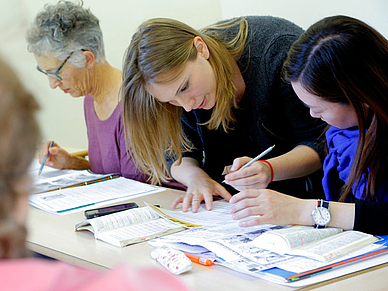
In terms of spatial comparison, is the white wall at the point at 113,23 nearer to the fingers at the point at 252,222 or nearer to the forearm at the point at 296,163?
the forearm at the point at 296,163

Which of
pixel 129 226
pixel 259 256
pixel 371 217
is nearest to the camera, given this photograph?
pixel 259 256

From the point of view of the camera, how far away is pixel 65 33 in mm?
2275

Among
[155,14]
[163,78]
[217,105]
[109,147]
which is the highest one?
[155,14]

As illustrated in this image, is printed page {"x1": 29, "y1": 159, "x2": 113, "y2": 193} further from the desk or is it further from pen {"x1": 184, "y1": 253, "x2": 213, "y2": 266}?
pen {"x1": 184, "y1": 253, "x2": 213, "y2": 266}

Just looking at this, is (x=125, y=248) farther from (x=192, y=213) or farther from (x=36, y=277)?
(x=36, y=277)

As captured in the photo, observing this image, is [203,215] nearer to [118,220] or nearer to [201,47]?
[118,220]

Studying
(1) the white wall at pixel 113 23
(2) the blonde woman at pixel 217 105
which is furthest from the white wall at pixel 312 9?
(2) the blonde woman at pixel 217 105

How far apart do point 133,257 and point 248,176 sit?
1.61ft

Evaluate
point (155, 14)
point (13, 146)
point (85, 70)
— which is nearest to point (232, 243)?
point (13, 146)

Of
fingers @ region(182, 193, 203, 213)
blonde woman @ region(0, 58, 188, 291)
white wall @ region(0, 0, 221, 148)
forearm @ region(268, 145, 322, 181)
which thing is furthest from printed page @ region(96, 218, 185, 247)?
white wall @ region(0, 0, 221, 148)

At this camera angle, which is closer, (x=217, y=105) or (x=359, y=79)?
(x=359, y=79)

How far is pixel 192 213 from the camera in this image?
157 centimetres

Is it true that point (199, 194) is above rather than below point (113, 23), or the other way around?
below

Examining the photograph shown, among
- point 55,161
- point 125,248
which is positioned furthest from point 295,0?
point 125,248
